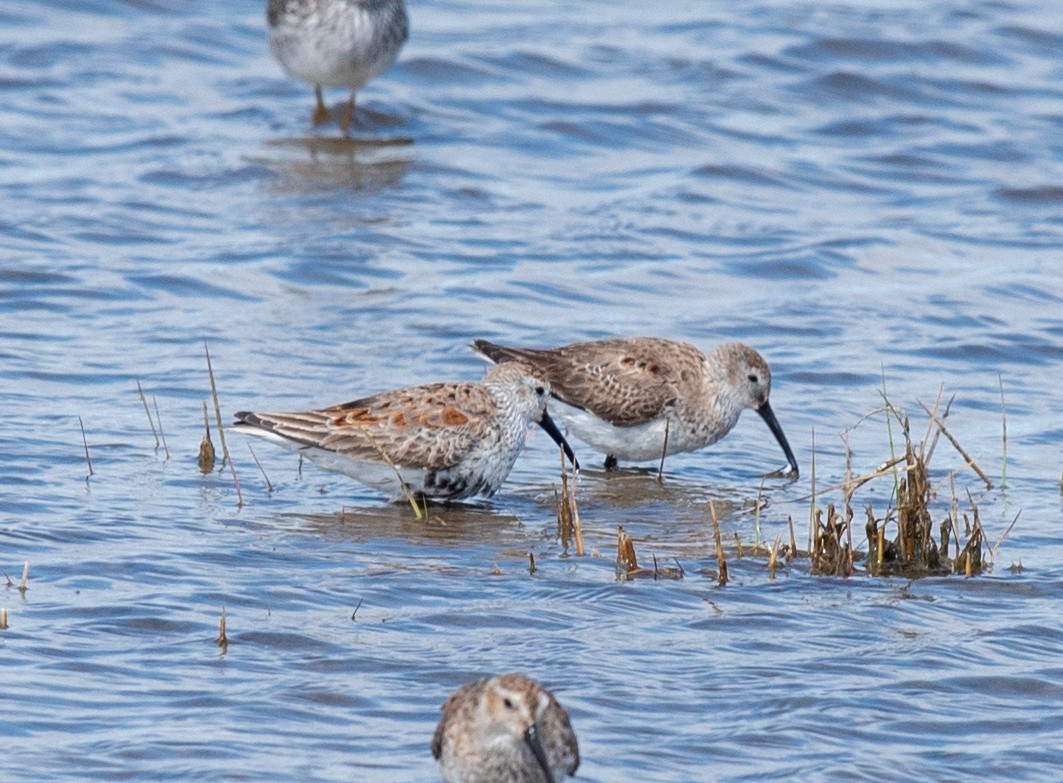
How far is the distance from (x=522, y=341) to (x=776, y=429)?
92.7 inches

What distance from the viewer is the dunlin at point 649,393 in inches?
404

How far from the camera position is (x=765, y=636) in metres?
7.09

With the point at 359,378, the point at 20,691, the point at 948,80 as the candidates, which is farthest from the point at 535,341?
the point at 948,80

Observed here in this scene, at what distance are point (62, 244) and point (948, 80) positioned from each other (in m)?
10.7

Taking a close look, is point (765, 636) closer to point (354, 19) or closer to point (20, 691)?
point (20, 691)

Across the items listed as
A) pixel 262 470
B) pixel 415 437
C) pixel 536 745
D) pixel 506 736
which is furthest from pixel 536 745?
pixel 262 470

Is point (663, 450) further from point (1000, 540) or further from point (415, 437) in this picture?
point (1000, 540)

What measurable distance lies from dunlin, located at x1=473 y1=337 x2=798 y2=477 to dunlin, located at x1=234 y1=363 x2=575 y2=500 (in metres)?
0.94

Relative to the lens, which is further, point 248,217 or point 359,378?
point 248,217

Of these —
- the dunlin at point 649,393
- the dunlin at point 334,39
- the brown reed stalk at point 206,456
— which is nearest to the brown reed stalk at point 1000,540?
the dunlin at point 649,393

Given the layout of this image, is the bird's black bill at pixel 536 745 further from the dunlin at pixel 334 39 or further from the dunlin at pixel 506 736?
the dunlin at pixel 334 39

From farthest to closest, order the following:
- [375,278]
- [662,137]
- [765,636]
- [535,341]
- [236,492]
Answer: [662,137] → [375,278] → [535,341] → [236,492] → [765,636]

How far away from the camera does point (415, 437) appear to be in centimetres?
916

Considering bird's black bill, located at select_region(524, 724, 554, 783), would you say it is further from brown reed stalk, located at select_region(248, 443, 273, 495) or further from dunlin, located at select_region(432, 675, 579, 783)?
brown reed stalk, located at select_region(248, 443, 273, 495)
